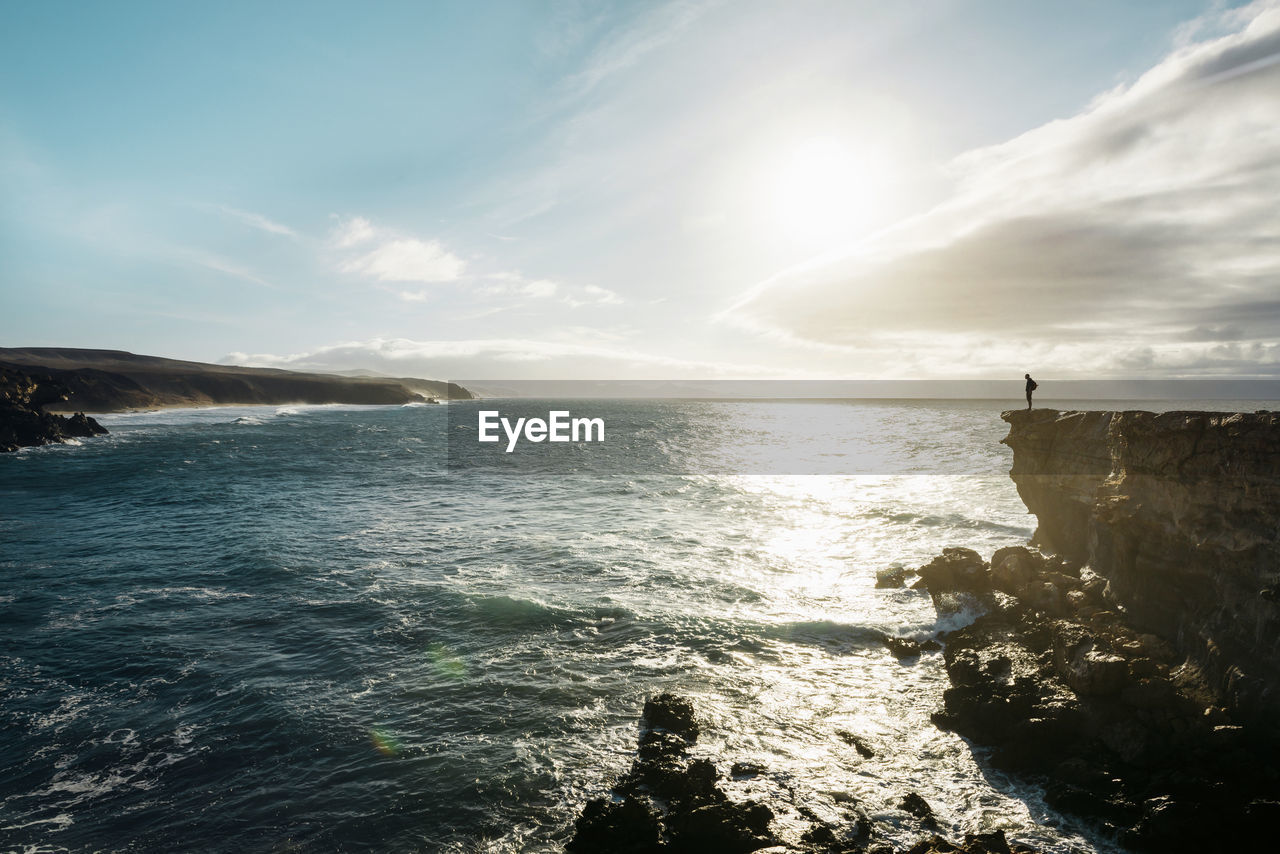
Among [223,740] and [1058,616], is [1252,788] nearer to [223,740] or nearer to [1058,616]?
[1058,616]

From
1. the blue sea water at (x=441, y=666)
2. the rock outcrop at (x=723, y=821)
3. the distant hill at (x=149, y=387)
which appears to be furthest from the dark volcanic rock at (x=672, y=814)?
the distant hill at (x=149, y=387)

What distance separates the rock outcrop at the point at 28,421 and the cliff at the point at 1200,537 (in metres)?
91.7

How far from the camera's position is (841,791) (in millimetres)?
12422

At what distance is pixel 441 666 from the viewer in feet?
60.2

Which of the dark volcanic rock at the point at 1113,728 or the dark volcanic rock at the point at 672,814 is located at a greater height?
the dark volcanic rock at the point at 1113,728

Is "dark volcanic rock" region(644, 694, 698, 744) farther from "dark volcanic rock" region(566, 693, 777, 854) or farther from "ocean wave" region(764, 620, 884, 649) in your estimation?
"ocean wave" region(764, 620, 884, 649)

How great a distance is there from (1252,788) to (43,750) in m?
26.6

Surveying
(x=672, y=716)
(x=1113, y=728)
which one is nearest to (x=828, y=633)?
(x=672, y=716)

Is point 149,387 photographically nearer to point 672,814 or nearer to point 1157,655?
point 672,814

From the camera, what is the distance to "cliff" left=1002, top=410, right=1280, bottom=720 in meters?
13.0

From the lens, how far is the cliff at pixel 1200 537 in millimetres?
13016

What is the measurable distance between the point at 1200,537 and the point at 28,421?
330ft

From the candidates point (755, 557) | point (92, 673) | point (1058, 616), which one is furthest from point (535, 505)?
point (1058, 616)

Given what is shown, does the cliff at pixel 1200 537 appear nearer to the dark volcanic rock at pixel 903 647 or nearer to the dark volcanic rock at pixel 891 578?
the dark volcanic rock at pixel 903 647
